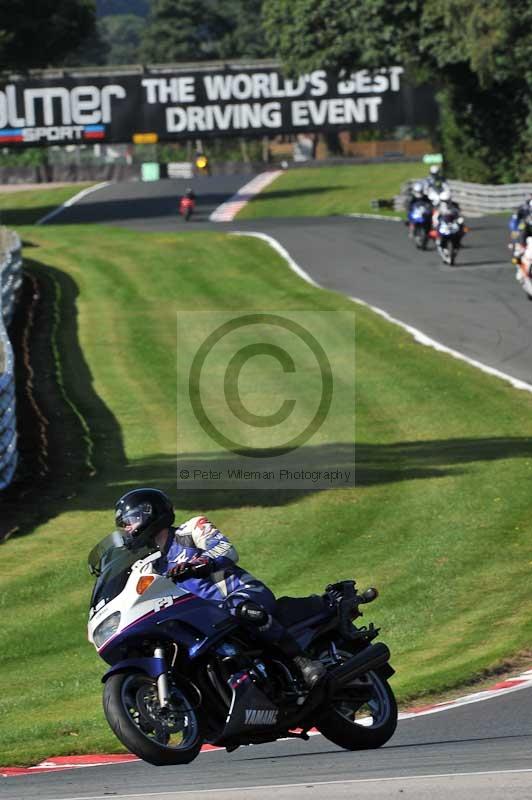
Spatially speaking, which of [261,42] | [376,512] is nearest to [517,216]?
[376,512]

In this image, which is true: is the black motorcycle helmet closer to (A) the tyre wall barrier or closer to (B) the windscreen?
(B) the windscreen

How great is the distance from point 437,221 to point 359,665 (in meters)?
27.2

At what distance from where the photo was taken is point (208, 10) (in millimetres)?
150625

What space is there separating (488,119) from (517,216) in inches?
1000

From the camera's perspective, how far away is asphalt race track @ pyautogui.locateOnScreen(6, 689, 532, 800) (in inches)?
265

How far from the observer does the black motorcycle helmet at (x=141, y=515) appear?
7.97 m

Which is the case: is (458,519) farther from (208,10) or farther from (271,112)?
(208,10)

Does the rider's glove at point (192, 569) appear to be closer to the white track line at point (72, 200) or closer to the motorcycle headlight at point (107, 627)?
the motorcycle headlight at point (107, 627)

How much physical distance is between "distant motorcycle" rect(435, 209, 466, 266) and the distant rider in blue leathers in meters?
26.7

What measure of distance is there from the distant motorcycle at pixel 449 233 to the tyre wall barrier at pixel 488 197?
46.7 feet

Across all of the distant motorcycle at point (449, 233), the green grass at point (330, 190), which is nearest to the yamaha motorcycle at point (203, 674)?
the distant motorcycle at point (449, 233)

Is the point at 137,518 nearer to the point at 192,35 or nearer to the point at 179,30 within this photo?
the point at 179,30

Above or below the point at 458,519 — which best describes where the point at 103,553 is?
above

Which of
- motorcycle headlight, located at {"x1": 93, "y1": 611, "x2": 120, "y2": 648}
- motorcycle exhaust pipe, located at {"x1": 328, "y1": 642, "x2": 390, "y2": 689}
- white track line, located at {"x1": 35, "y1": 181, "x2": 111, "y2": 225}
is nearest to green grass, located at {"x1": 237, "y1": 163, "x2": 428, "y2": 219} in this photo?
white track line, located at {"x1": 35, "y1": 181, "x2": 111, "y2": 225}
